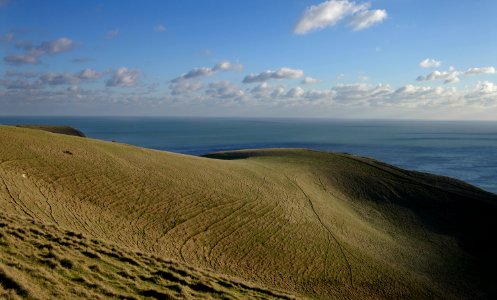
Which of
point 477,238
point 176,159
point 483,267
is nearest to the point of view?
point 483,267

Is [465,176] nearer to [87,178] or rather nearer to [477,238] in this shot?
[477,238]

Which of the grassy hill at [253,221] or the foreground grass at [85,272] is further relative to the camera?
the grassy hill at [253,221]

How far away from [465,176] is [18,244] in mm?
102155

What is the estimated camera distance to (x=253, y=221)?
110ft

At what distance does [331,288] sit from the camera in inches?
1024

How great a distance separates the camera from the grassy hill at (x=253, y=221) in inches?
972

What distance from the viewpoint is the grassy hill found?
24688 mm

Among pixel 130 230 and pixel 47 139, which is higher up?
pixel 47 139

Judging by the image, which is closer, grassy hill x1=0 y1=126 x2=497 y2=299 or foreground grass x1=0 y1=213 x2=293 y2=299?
foreground grass x1=0 y1=213 x2=293 y2=299

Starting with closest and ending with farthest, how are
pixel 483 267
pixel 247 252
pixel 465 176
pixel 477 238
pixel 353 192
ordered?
pixel 247 252 < pixel 483 267 < pixel 477 238 < pixel 353 192 < pixel 465 176

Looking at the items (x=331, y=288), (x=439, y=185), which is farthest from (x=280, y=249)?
(x=439, y=185)

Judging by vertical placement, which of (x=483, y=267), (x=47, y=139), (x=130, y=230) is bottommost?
(x=483, y=267)

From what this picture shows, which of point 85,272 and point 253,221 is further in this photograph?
point 253,221

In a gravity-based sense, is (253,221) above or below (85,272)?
below
